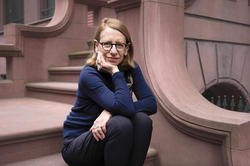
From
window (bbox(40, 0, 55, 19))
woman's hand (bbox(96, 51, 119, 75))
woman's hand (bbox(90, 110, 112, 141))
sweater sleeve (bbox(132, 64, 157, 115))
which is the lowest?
woman's hand (bbox(90, 110, 112, 141))

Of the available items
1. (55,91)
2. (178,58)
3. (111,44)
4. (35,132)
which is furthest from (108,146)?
(55,91)

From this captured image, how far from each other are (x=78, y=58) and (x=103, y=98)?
2.81 m

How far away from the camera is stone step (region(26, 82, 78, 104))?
3229mm

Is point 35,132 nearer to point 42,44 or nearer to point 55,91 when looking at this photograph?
point 55,91

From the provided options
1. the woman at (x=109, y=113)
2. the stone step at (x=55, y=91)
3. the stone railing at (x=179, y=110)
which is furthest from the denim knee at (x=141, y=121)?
the stone step at (x=55, y=91)

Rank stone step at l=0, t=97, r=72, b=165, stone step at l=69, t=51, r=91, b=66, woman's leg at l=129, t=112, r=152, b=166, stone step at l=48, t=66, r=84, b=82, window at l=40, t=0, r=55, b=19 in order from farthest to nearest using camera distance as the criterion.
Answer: window at l=40, t=0, r=55, b=19, stone step at l=69, t=51, r=91, b=66, stone step at l=48, t=66, r=84, b=82, stone step at l=0, t=97, r=72, b=165, woman's leg at l=129, t=112, r=152, b=166

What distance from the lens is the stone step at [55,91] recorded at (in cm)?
323

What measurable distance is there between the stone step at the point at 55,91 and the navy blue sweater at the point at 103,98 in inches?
51.2

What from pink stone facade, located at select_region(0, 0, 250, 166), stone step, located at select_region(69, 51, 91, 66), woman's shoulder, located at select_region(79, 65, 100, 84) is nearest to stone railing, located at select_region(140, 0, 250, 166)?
pink stone facade, located at select_region(0, 0, 250, 166)

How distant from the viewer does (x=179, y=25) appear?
2.73 metres

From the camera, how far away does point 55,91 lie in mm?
3479

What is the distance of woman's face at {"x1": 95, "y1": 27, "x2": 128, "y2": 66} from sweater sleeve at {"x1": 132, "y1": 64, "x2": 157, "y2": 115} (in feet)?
0.77

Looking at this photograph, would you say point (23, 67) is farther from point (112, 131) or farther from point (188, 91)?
point (112, 131)

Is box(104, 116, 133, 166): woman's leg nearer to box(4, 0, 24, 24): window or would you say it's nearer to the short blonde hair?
the short blonde hair
